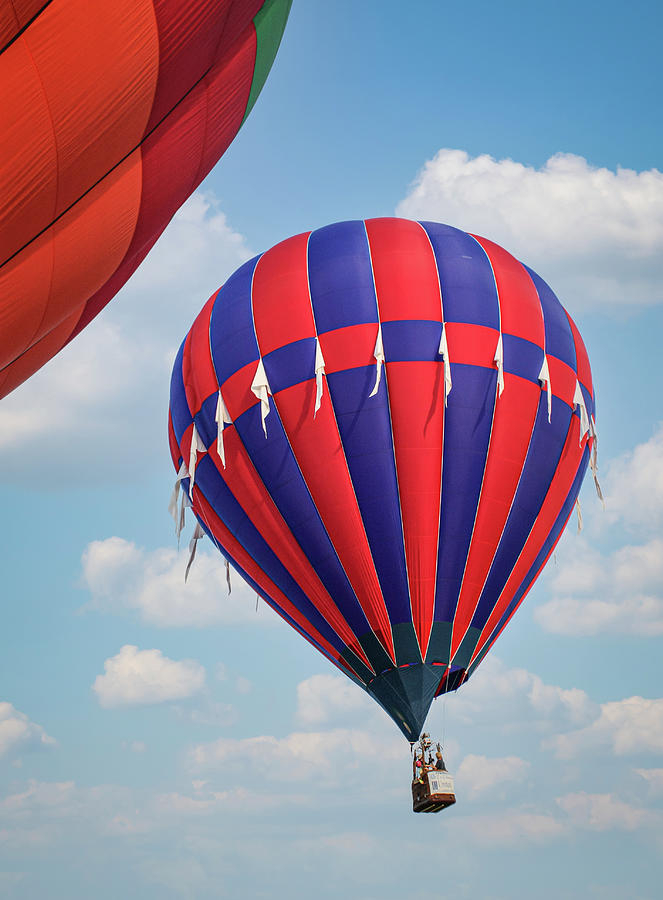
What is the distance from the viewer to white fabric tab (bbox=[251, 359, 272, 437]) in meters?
17.8

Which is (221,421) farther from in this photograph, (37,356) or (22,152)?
(22,152)

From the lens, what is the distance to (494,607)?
18.0 meters

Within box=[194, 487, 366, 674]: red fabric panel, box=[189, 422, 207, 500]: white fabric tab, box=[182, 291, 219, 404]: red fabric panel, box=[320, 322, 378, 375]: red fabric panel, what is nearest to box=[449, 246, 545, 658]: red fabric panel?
box=[320, 322, 378, 375]: red fabric panel

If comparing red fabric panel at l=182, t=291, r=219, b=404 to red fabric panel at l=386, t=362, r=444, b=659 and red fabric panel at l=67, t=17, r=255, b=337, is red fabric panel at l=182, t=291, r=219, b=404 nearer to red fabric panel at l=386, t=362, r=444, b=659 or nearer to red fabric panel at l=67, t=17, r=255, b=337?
red fabric panel at l=386, t=362, r=444, b=659

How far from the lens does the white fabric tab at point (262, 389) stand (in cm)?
1784

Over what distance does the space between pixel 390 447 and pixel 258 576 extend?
312 cm

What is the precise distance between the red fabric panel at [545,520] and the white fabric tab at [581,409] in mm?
105

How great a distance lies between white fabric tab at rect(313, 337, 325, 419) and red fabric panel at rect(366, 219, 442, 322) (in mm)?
1084

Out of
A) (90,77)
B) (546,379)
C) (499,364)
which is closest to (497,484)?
(499,364)

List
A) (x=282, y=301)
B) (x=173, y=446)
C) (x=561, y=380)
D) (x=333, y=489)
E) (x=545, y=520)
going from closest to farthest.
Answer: (x=333, y=489) → (x=282, y=301) → (x=545, y=520) → (x=561, y=380) → (x=173, y=446)

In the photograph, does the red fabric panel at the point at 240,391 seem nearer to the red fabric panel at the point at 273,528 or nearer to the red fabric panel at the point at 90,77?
the red fabric panel at the point at 273,528

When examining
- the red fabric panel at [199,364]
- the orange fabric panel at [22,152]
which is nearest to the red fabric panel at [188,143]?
the orange fabric panel at [22,152]

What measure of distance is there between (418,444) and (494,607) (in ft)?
9.07

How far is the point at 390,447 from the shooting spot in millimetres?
17594
